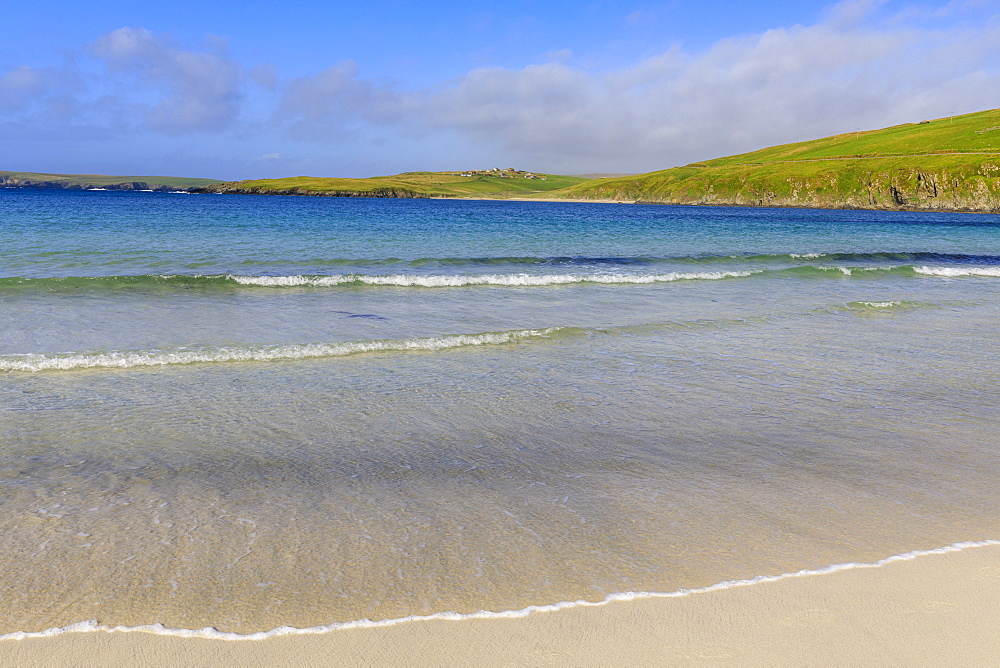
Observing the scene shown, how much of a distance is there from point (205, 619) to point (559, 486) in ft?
9.02

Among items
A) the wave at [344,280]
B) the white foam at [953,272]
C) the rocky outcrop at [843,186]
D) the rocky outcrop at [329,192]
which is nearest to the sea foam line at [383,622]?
the wave at [344,280]

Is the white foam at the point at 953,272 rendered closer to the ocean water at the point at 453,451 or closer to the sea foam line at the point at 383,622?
the ocean water at the point at 453,451

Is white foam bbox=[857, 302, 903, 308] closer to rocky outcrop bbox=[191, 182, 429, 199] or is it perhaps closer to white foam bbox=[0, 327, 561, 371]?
white foam bbox=[0, 327, 561, 371]

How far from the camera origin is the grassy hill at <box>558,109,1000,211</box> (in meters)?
102

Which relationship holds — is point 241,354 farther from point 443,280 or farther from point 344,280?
point 443,280

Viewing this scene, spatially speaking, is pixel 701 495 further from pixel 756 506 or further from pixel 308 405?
pixel 308 405

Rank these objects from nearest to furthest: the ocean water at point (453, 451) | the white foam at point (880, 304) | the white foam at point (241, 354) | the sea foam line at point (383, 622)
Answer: the sea foam line at point (383, 622)
the ocean water at point (453, 451)
the white foam at point (241, 354)
the white foam at point (880, 304)

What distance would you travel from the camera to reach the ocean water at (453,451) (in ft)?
12.5

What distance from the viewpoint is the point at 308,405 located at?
7.49 m

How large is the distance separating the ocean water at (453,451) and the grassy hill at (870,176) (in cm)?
10558

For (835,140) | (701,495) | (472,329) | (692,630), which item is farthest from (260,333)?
(835,140)

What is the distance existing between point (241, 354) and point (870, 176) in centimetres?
12399

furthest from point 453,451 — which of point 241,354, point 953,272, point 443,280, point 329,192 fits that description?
point 329,192

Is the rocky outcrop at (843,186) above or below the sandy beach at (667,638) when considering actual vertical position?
above
